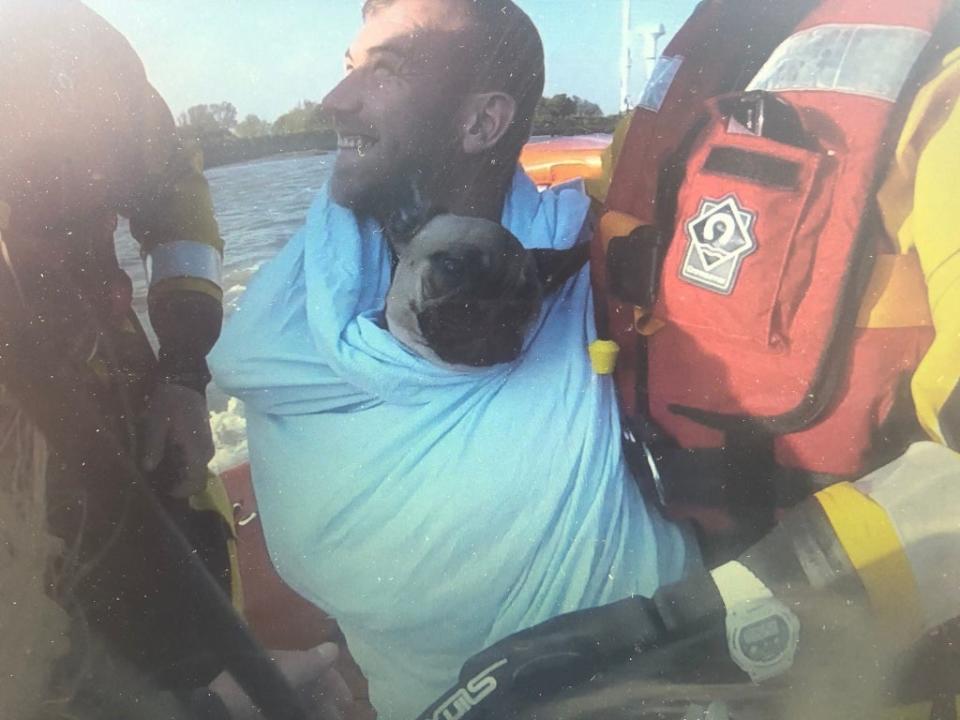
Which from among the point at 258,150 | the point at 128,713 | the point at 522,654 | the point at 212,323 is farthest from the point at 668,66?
the point at 128,713

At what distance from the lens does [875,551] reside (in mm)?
855

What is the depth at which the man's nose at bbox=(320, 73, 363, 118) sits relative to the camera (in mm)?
776

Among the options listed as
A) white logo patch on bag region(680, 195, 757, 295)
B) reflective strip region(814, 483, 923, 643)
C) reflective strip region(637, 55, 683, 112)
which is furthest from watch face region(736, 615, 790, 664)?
reflective strip region(637, 55, 683, 112)

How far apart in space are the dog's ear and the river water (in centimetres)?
25

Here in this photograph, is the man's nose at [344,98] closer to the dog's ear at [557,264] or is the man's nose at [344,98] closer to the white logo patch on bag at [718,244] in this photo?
the dog's ear at [557,264]

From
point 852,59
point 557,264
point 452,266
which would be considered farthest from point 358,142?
point 852,59

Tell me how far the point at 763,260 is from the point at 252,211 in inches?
22.2

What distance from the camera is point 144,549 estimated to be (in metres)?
0.84

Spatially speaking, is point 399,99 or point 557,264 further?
point 557,264

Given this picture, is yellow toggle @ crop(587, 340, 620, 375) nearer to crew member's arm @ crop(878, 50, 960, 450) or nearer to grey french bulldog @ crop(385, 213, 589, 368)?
grey french bulldog @ crop(385, 213, 589, 368)

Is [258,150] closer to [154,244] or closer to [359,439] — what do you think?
[154,244]

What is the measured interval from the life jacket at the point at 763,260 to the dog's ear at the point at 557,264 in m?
0.02

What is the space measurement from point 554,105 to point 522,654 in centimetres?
64

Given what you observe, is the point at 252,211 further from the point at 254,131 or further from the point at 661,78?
the point at 661,78
